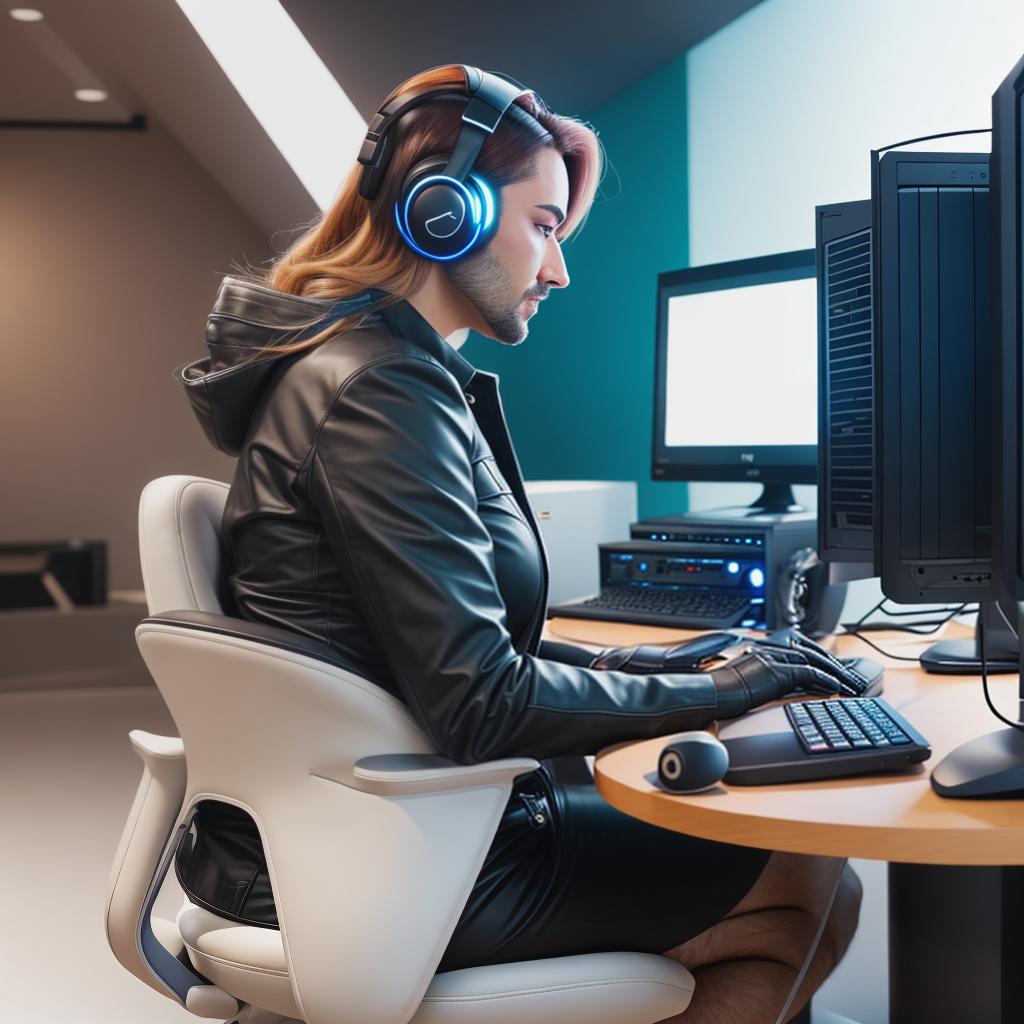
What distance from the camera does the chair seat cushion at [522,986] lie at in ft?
3.23

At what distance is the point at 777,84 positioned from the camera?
2.45 meters

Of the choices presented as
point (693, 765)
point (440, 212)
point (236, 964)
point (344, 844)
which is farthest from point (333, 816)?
point (440, 212)

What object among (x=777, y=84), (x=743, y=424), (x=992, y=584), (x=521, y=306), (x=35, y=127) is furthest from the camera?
(x=35, y=127)

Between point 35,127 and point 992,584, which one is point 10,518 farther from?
point 992,584

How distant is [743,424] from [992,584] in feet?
3.51

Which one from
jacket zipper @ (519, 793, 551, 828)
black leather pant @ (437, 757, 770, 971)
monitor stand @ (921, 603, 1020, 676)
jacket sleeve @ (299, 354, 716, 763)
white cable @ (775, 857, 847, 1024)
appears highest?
jacket sleeve @ (299, 354, 716, 763)

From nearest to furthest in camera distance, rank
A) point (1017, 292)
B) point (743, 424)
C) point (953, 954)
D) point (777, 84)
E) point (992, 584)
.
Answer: point (1017, 292) → point (992, 584) → point (953, 954) → point (743, 424) → point (777, 84)

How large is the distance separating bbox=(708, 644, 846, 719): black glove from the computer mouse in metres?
0.19

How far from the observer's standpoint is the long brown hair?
1.25m

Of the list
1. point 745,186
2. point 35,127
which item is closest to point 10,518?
point 35,127

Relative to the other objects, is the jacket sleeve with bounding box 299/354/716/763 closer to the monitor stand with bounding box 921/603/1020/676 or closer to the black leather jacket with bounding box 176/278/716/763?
the black leather jacket with bounding box 176/278/716/763

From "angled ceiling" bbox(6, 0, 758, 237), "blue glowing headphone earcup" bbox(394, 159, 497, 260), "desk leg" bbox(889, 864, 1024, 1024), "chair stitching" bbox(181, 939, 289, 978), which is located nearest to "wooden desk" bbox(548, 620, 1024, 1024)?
"desk leg" bbox(889, 864, 1024, 1024)

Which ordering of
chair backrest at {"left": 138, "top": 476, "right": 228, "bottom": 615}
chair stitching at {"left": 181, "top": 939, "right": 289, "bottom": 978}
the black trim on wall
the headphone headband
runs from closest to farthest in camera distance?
chair stitching at {"left": 181, "top": 939, "right": 289, "bottom": 978}, chair backrest at {"left": 138, "top": 476, "right": 228, "bottom": 615}, the headphone headband, the black trim on wall

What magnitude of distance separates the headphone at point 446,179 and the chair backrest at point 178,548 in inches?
14.7
